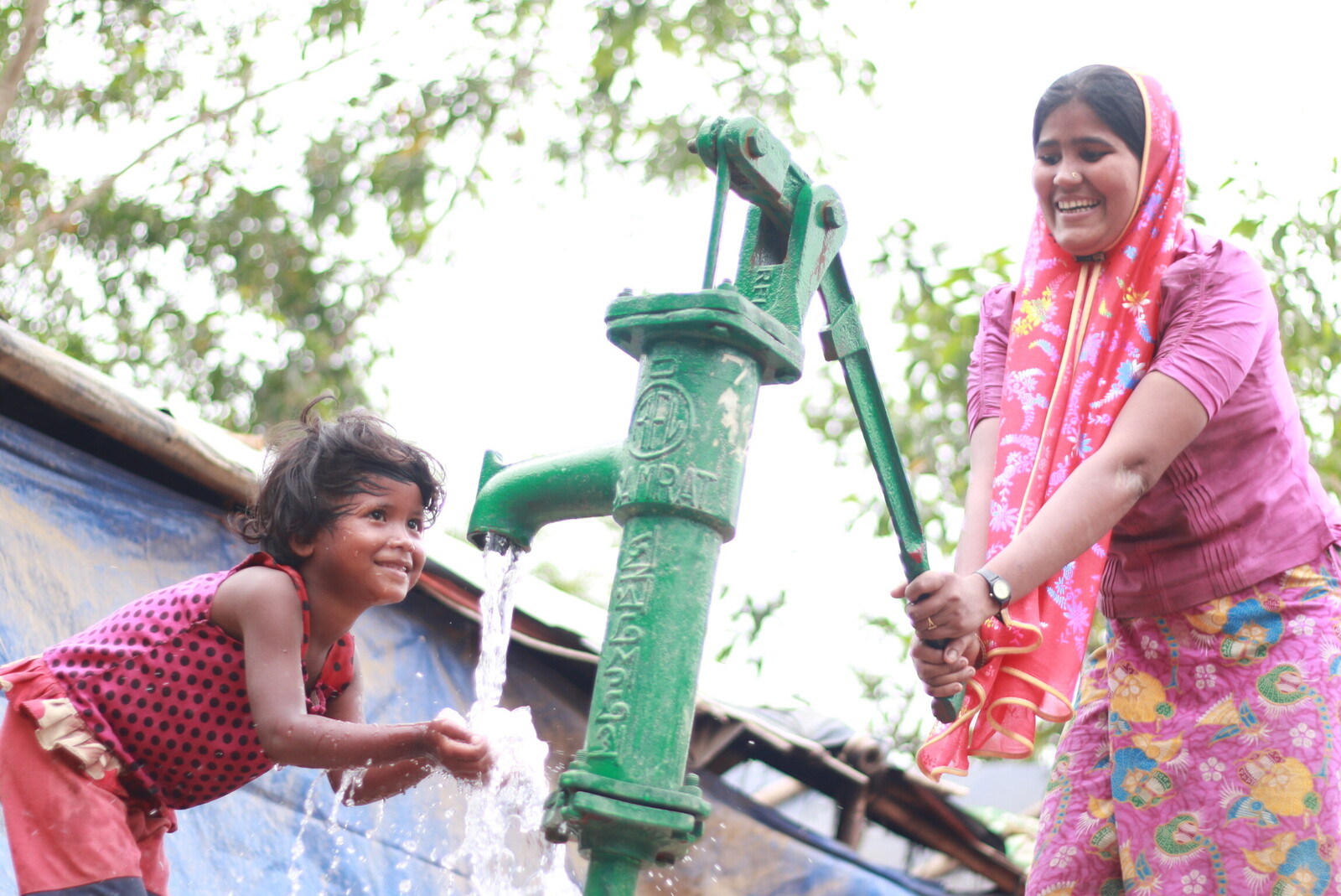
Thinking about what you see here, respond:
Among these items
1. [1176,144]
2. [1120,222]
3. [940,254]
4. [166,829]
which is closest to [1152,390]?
[1120,222]

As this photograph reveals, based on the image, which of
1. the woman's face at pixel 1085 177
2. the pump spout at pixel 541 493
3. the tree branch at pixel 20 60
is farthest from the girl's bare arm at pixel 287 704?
the tree branch at pixel 20 60

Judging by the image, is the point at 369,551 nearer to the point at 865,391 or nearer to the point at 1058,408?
the point at 865,391

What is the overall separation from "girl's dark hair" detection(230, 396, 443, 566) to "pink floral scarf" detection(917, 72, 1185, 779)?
34.6 inches

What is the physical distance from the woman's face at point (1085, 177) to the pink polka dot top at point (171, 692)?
4.15 ft

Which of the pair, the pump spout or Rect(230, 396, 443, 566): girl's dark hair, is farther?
Rect(230, 396, 443, 566): girl's dark hair

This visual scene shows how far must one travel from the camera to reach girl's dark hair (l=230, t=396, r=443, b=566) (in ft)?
6.30

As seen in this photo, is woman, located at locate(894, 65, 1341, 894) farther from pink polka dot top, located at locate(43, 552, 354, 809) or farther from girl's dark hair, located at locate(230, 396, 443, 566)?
pink polka dot top, located at locate(43, 552, 354, 809)

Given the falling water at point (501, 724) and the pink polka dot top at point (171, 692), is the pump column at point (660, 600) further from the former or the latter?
the pink polka dot top at point (171, 692)

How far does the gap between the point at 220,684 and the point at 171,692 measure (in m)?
0.07

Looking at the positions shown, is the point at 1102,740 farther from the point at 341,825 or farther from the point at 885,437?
the point at 341,825

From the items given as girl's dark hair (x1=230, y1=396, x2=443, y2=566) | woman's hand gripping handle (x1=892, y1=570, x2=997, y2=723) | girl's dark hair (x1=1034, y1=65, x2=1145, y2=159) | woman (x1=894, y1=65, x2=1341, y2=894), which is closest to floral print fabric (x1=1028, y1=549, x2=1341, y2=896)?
woman (x1=894, y1=65, x2=1341, y2=894)

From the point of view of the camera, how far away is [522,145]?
8180mm

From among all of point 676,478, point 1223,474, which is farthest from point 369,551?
point 1223,474

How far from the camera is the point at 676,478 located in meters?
1.25
